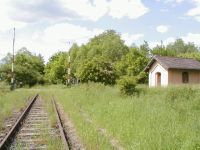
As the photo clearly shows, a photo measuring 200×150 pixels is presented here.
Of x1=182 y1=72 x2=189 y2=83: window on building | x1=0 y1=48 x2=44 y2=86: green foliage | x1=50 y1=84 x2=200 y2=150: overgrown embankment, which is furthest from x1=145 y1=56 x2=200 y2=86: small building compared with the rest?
x1=0 y1=48 x2=44 y2=86: green foliage

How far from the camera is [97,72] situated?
1716 inches

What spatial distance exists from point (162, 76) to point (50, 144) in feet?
111

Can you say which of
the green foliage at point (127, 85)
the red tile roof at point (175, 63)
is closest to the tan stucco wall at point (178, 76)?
the red tile roof at point (175, 63)

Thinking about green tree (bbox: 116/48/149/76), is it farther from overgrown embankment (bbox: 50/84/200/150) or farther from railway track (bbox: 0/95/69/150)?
railway track (bbox: 0/95/69/150)

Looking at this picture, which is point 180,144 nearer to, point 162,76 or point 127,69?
point 162,76

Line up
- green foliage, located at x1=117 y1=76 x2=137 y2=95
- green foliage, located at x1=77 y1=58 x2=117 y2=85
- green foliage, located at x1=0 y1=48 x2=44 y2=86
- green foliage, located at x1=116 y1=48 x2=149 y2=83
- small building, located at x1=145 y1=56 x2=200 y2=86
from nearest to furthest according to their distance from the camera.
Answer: green foliage, located at x1=117 y1=76 x2=137 y2=95 → small building, located at x1=145 y1=56 x2=200 y2=86 → green foliage, located at x1=77 y1=58 x2=117 y2=85 → green foliage, located at x1=116 y1=48 x2=149 y2=83 → green foliage, located at x1=0 y1=48 x2=44 y2=86

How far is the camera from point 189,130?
35.0 ft

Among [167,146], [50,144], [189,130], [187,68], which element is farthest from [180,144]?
[187,68]

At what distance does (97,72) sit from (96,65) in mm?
767

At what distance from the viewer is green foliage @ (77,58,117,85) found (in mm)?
43531

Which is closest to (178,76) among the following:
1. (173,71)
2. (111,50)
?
(173,71)

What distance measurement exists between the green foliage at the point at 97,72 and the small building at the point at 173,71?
461 centimetres

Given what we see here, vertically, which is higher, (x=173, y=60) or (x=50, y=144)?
(x=173, y=60)

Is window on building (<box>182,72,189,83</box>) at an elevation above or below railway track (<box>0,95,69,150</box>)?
above
